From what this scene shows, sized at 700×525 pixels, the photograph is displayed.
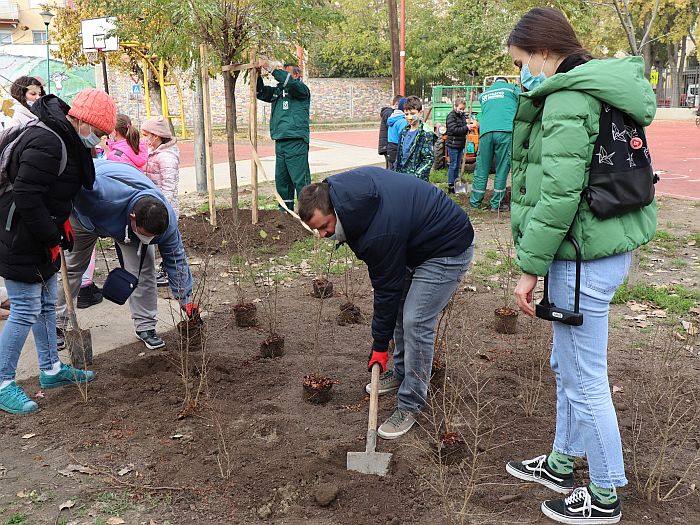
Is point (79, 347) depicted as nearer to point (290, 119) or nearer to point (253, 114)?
point (253, 114)

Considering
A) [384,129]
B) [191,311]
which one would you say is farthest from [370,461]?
[384,129]

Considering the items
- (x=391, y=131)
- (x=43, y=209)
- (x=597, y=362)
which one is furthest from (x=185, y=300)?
(x=391, y=131)

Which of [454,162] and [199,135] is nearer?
[199,135]

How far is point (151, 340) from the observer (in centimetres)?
487

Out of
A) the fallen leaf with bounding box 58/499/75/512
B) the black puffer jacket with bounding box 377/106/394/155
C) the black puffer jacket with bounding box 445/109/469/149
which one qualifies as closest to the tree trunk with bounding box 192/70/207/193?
the black puffer jacket with bounding box 377/106/394/155

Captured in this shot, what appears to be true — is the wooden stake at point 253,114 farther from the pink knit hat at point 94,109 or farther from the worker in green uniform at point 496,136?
the pink knit hat at point 94,109

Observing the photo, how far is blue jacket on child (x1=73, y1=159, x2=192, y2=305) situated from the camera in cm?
422

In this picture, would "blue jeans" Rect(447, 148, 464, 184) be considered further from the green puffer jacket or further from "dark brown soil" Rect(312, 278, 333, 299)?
the green puffer jacket

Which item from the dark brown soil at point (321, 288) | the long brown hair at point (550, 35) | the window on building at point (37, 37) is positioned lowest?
the dark brown soil at point (321, 288)

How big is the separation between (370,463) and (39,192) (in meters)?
2.26

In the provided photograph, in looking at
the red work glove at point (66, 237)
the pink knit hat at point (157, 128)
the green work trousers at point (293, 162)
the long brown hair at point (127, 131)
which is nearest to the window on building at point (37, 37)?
the green work trousers at point (293, 162)

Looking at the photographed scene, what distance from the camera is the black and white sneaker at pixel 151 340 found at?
16.0 ft

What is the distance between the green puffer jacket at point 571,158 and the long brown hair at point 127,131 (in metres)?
4.51

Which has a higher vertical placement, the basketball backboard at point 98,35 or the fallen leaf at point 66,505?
the basketball backboard at point 98,35
